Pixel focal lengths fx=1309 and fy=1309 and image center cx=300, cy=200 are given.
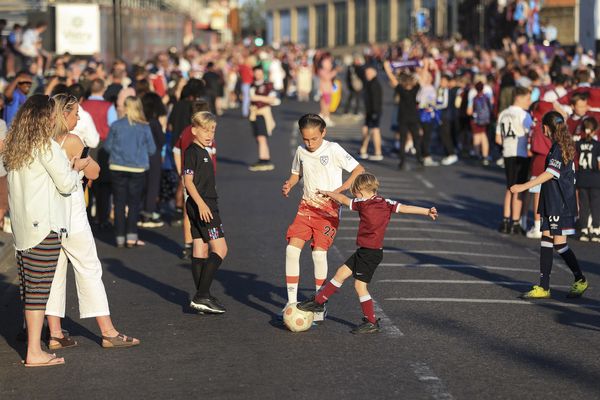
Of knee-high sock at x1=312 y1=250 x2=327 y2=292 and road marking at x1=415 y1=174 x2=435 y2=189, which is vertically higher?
knee-high sock at x1=312 y1=250 x2=327 y2=292

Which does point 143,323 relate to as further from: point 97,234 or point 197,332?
point 97,234

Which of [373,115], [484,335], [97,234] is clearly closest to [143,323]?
[484,335]

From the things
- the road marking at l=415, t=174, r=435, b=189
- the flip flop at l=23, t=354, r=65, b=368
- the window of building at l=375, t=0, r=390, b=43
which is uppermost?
the window of building at l=375, t=0, r=390, b=43

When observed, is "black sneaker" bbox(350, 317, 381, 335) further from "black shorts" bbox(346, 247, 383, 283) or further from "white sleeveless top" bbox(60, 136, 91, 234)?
"white sleeveless top" bbox(60, 136, 91, 234)

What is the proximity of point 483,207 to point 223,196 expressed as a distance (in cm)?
395

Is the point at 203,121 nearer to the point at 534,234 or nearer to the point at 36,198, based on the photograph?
the point at 36,198

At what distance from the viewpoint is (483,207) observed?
19.0 m

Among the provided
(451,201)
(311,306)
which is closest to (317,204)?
(311,306)

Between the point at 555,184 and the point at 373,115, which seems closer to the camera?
the point at 555,184

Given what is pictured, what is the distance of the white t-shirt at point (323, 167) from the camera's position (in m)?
10.3

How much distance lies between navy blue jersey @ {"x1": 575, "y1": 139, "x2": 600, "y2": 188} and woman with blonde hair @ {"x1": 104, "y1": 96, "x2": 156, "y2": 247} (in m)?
5.10

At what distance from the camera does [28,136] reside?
8688 mm

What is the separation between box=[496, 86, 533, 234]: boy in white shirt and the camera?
52.8 feet

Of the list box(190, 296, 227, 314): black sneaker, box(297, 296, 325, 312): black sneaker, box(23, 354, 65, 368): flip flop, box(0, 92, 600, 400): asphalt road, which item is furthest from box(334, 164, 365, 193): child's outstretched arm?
box(23, 354, 65, 368): flip flop
